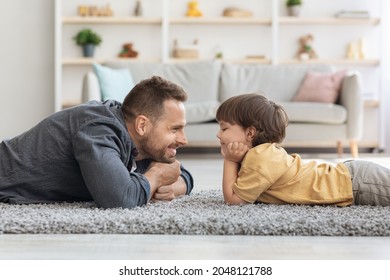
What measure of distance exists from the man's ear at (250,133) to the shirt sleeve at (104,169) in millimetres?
408

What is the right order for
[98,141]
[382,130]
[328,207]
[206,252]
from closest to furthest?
[206,252] < [98,141] < [328,207] < [382,130]

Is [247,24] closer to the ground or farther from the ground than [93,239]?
farther from the ground

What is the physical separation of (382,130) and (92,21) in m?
3.20

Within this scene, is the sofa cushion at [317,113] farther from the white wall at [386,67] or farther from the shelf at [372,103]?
the white wall at [386,67]

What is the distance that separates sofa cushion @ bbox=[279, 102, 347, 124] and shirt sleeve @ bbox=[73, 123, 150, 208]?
12.3 feet

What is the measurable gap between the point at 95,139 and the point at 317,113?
3.87 m

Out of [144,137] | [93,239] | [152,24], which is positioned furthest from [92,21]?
[93,239]

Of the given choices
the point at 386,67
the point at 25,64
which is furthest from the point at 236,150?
the point at 25,64

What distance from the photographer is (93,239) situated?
1.64 metres

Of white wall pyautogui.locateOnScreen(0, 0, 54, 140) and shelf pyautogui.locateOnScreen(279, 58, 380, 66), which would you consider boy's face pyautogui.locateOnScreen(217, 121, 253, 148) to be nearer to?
shelf pyautogui.locateOnScreen(279, 58, 380, 66)

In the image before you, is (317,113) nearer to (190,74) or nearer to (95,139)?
(190,74)

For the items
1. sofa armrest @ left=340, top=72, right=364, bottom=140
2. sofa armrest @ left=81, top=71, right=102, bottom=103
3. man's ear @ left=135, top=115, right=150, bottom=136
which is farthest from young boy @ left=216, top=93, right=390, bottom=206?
sofa armrest @ left=340, top=72, right=364, bottom=140
